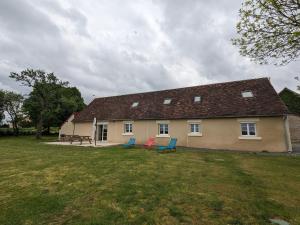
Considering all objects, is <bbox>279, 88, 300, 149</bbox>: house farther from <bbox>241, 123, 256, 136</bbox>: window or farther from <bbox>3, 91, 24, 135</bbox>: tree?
<bbox>3, 91, 24, 135</bbox>: tree

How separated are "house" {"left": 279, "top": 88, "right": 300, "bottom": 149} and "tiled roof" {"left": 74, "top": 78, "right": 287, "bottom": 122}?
6306mm

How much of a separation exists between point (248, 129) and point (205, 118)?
3.57 meters

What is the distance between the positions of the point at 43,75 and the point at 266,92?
98.4 feet

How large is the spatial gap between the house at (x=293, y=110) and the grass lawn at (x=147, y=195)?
17489 millimetres

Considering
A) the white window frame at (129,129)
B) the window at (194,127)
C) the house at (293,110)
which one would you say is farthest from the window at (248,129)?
the white window frame at (129,129)

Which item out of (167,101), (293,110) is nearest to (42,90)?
(167,101)

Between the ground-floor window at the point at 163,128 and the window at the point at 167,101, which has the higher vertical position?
the window at the point at 167,101

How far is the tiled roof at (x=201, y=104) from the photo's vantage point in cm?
1536

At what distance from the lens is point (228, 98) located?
17.5 meters

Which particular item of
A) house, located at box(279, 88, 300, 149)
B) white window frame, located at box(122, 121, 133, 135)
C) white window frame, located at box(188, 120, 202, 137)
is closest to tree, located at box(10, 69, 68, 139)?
white window frame, located at box(122, 121, 133, 135)

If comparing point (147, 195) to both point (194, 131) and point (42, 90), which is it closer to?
point (194, 131)

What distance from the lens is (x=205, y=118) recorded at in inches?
658

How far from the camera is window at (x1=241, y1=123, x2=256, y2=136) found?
1493 centimetres

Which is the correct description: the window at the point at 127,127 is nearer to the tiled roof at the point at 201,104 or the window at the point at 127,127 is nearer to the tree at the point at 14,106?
the tiled roof at the point at 201,104
